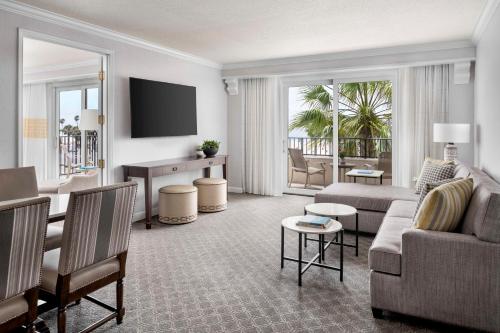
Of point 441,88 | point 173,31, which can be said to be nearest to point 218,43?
point 173,31

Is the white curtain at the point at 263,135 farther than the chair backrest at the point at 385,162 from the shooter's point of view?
Yes

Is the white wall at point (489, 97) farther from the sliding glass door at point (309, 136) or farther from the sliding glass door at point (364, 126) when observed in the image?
the sliding glass door at point (309, 136)

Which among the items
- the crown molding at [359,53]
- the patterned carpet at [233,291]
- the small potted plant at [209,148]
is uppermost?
the crown molding at [359,53]

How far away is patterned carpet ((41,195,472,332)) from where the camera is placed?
2396 mm

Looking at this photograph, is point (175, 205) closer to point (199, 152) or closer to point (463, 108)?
point (199, 152)

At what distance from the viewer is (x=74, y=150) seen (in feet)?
24.6

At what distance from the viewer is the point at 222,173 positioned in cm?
706

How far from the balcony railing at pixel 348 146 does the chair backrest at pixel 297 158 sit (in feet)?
0.25

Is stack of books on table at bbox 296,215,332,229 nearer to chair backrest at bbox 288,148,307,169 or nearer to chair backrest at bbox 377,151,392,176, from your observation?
chair backrest at bbox 377,151,392,176

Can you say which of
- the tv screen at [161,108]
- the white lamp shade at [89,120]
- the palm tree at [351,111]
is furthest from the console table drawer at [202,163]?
the palm tree at [351,111]

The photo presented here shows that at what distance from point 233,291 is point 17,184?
1956mm

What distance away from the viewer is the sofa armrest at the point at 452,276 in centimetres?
217

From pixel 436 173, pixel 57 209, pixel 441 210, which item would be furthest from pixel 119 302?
pixel 436 173

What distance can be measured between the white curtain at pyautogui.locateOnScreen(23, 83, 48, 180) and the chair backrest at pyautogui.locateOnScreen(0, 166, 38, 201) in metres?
5.02
